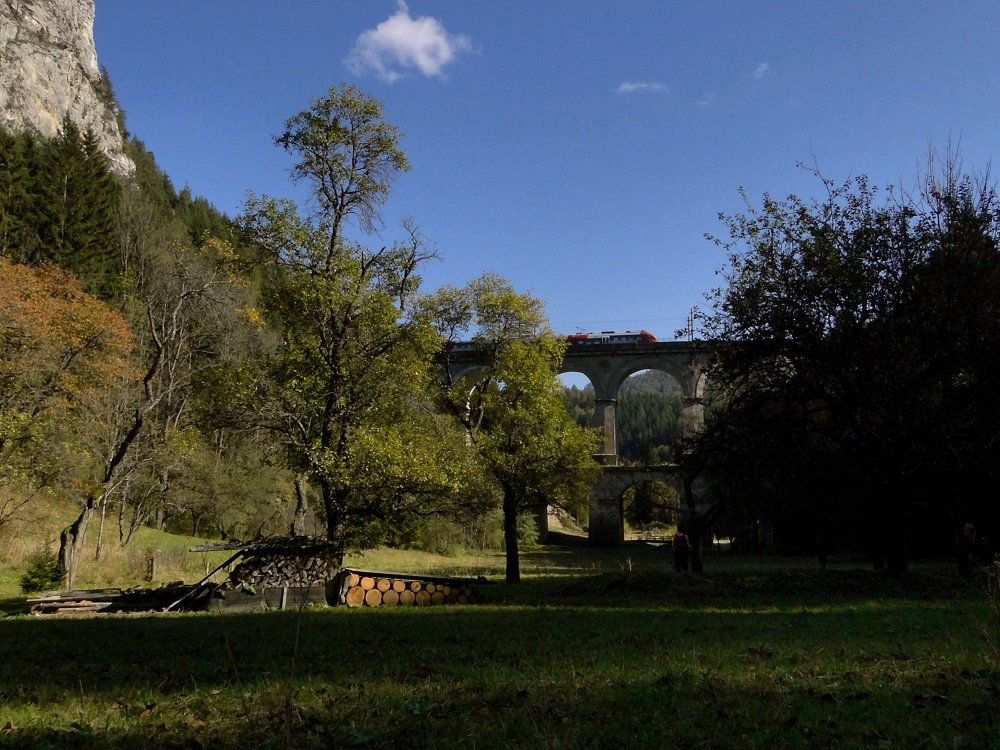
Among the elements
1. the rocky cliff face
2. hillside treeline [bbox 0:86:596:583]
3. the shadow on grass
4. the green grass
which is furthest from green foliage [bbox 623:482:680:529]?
the rocky cliff face

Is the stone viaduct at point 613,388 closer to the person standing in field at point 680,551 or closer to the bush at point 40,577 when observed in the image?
the person standing in field at point 680,551

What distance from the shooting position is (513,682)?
6.37m

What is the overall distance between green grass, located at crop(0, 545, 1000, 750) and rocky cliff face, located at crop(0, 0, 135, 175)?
79.6 m

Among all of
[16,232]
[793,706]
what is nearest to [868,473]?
[793,706]

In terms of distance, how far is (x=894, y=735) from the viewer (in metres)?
4.57

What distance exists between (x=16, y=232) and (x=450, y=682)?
43312mm

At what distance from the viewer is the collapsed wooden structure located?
15117 mm

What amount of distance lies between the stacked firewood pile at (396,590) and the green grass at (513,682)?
4134 mm

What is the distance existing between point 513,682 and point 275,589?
11.1 metres

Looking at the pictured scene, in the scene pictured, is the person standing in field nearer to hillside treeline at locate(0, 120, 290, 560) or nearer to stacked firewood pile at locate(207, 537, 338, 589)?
stacked firewood pile at locate(207, 537, 338, 589)

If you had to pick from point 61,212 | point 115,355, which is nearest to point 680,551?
point 115,355

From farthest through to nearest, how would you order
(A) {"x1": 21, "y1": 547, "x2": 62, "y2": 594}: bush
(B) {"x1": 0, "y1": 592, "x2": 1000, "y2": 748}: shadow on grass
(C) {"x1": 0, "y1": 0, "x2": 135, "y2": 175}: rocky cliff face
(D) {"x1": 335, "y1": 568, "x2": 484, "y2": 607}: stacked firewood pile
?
(C) {"x1": 0, "y1": 0, "x2": 135, "y2": 175}: rocky cliff face
(A) {"x1": 21, "y1": 547, "x2": 62, "y2": 594}: bush
(D) {"x1": 335, "y1": 568, "x2": 484, "y2": 607}: stacked firewood pile
(B) {"x1": 0, "y1": 592, "x2": 1000, "y2": 748}: shadow on grass

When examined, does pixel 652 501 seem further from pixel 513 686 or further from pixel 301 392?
pixel 513 686

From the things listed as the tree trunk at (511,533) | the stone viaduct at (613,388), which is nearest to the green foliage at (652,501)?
the stone viaduct at (613,388)
